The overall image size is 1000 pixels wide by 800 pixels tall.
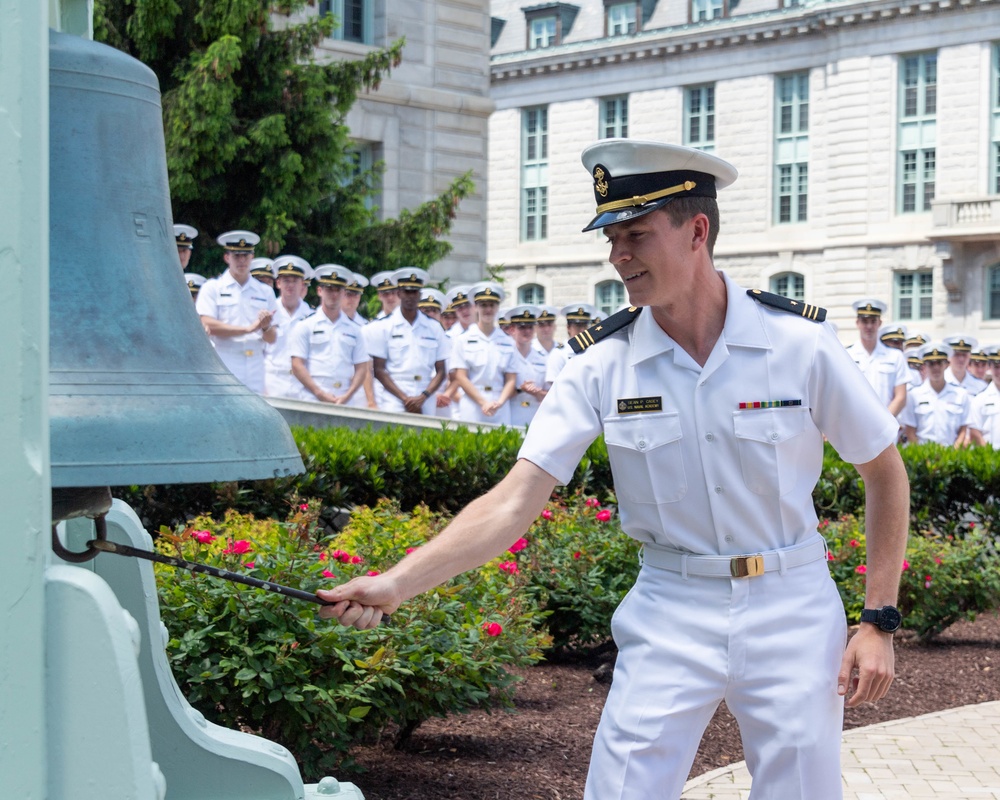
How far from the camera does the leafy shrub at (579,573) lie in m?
6.57

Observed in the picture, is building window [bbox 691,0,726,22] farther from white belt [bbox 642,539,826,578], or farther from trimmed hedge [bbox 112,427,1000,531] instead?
white belt [bbox 642,539,826,578]

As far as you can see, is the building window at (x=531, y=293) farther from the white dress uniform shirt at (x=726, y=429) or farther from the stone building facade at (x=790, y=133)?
the white dress uniform shirt at (x=726, y=429)

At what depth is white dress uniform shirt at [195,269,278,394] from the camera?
11.8 meters

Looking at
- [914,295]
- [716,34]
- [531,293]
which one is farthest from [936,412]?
[531,293]

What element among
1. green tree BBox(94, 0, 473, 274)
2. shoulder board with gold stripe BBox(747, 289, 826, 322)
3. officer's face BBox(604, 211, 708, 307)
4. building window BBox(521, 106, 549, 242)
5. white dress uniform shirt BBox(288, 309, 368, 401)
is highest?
building window BBox(521, 106, 549, 242)

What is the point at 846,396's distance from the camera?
318 cm

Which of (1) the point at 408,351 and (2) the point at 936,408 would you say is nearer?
(1) the point at 408,351

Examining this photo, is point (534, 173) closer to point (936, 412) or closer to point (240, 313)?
point (936, 412)

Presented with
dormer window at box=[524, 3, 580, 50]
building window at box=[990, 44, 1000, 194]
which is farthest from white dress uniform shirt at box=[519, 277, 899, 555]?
dormer window at box=[524, 3, 580, 50]

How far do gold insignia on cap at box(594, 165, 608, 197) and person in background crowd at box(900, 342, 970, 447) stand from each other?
11.8 m

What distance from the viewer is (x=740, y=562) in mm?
3102

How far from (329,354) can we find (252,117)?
291 inches

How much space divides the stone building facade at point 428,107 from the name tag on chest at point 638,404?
2096cm

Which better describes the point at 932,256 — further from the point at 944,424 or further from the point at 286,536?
the point at 286,536
